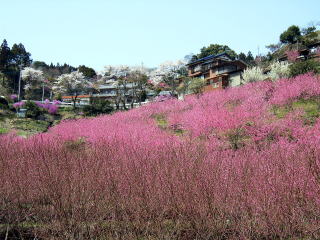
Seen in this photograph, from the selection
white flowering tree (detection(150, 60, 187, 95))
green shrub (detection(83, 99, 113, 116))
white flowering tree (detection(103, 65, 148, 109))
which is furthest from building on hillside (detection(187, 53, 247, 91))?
green shrub (detection(83, 99, 113, 116))

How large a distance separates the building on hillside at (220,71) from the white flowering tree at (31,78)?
23.5 metres

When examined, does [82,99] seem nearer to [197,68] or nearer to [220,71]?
[197,68]

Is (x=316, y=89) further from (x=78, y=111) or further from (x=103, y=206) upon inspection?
(x=78, y=111)

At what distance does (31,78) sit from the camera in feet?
140

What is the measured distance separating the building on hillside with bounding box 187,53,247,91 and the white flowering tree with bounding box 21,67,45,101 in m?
23.5

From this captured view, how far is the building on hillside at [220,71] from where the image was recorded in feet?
107

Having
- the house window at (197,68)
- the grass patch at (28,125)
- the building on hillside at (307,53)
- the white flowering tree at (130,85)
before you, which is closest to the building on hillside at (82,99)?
the white flowering tree at (130,85)

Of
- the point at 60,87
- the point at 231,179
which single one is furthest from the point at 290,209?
the point at 60,87

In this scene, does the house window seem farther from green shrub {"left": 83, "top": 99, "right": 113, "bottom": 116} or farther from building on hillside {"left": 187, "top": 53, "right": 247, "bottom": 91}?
green shrub {"left": 83, "top": 99, "right": 113, "bottom": 116}

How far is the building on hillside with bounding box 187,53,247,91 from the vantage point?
3275cm

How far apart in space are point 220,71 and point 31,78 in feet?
91.5

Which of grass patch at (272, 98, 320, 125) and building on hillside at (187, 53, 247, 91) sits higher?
building on hillside at (187, 53, 247, 91)

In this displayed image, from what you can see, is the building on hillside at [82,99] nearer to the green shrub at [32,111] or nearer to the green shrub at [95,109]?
the green shrub at [95,109]

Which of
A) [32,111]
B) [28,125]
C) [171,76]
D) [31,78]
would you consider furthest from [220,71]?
[31,78]
